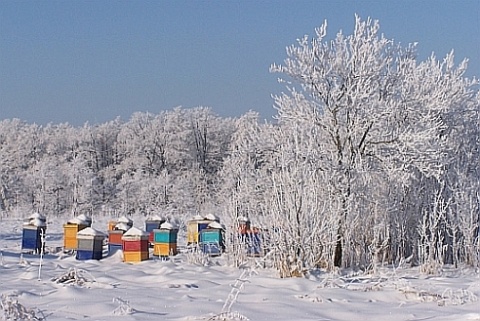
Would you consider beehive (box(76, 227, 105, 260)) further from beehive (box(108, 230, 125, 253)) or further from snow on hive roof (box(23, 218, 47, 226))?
snow on hive roof (box(23, 218, 47, 226))

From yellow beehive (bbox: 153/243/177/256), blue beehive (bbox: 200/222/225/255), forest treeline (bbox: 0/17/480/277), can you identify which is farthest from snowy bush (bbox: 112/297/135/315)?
blue beehive (bbox: 200/222/225/255)

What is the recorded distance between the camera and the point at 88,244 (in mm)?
11438

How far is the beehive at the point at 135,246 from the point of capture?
1118cm

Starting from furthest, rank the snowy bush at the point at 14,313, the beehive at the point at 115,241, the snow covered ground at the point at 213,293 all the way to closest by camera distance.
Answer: the beehive at the point at 115,241 → the snow covered ground at the point at 213,293 → the snowy bush at the point at 14,313

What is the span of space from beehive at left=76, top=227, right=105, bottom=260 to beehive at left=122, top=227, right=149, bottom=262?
0.53m

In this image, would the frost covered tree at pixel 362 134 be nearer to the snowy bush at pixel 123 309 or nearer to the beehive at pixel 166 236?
the beehive at pixel 166 236

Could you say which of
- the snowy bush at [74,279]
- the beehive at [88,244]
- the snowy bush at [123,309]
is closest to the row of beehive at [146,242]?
the beehive at [88,244]

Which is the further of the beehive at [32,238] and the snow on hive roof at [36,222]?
the snow on hive roof at [36,222]

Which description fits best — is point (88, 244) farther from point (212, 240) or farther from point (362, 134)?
point (362, 134)

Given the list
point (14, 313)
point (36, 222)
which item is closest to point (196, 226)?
point (36, 222)

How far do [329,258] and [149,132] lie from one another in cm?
3419

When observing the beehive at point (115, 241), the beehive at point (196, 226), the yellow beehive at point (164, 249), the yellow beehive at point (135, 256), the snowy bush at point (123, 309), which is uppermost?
the beehive at point (196, 226)

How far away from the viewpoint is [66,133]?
46188mm

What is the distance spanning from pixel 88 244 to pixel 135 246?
2.91ft
